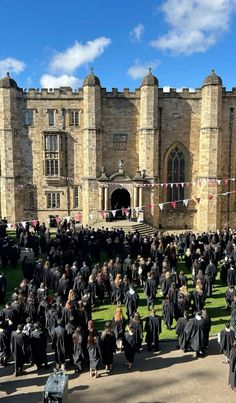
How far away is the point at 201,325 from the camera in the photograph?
32.9 ft

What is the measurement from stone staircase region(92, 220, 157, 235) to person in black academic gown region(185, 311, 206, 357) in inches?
678

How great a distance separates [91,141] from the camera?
29.3 metres

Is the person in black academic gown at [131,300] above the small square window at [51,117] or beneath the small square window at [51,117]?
beneath

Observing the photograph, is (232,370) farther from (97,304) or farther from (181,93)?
(181,93)

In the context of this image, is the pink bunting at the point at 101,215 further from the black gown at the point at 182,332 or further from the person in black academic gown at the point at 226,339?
the person in black academic gown at the point at 226,339

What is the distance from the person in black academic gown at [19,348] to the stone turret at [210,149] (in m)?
23.3

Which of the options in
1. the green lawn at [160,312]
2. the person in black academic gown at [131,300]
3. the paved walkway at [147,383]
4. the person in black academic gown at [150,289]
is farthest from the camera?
the person in black academic gown at [150,289]

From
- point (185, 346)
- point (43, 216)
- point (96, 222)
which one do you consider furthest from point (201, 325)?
point (43, 216)

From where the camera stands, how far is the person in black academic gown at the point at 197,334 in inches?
391

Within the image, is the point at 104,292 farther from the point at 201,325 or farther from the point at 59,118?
the point at 59,118

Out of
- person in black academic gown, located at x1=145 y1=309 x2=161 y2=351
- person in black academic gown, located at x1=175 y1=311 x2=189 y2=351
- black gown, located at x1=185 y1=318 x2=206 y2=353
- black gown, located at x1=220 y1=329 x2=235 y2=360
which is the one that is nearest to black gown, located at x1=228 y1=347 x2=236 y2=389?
black gown, located at x1=220 y1=329 x2=235 y2=360

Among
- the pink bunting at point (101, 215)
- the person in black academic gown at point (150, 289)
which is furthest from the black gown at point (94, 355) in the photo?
the pink bunting at point (101, 215)

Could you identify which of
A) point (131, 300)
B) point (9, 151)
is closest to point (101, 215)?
point (9, 151)

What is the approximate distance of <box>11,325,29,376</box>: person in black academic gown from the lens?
9.17m
